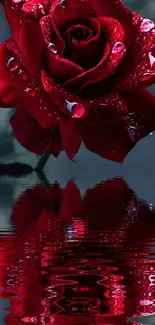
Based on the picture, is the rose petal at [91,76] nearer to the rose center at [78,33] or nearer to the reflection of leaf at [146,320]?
the rose center at [78,33]

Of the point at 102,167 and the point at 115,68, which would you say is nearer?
the point at 115,68

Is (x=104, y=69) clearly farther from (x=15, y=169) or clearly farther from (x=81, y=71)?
(x=15, y=169)

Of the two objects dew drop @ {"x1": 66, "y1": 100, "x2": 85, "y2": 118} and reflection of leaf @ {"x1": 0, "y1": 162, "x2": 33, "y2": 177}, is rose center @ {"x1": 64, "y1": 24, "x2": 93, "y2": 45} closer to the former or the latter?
dew drop @ {"x1": 66, "y1": 100, "x2": 85, "y2": 118}

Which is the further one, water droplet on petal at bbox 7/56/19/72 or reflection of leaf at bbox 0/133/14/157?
reflection of leaf at bbox 0/133/14/157

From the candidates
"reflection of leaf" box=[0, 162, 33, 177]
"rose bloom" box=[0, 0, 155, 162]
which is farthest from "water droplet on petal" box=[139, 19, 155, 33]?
"reflection of leaf" box=[0, 162, 33, 177]

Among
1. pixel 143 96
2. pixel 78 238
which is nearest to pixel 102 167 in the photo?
pixel 143 96

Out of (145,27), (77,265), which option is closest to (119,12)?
(145,27)

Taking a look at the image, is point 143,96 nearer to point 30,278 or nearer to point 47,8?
point 47,8
